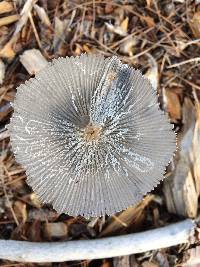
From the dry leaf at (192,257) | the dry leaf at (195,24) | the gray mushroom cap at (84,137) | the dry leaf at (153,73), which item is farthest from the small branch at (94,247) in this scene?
the dry leaf at (195,24)

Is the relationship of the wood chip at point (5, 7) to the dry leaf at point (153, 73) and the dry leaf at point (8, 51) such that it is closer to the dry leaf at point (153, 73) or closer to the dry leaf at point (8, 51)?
the dry leaf at point (8, 51)

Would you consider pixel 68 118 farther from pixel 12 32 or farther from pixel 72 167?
pixel 12 32

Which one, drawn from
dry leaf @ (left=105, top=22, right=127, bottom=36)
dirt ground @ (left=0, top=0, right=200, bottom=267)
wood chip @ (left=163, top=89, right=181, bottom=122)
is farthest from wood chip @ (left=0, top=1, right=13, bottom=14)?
wood chip @ (left=163, top=89, right=181, bottom=122)

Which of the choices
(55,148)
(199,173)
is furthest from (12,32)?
(199,173)

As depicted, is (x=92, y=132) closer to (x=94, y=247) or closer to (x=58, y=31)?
(x=94, y=247)

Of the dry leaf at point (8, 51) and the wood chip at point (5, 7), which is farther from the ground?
the wood chip at point (5, 7)

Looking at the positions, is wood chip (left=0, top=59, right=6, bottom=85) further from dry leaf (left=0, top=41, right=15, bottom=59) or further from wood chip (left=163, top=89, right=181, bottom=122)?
wood chip (left=163, top=89, right=181, bottom=122)
